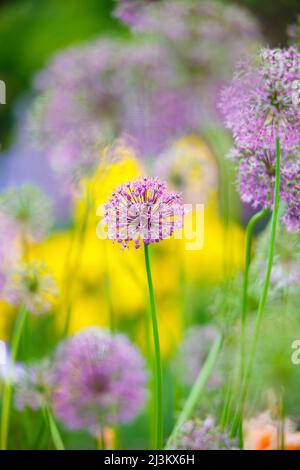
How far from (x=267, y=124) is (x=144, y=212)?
8cm

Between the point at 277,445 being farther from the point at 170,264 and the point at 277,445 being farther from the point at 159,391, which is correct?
the point at 170,264

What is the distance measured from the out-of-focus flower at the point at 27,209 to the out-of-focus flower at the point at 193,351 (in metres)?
0.15

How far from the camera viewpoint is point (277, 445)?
16.8 inches

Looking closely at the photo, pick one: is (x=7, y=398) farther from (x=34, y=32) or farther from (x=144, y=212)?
(x=34, y=32)

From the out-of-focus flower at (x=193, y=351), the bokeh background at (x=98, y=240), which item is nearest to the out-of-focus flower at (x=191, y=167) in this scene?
the bokeh background at (x=98, y=240)

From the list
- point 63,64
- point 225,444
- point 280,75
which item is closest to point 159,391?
point 225,444

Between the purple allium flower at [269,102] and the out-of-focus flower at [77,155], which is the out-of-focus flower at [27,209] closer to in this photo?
the out-of-focus flower at [77,155]

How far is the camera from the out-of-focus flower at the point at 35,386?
0.44 metres

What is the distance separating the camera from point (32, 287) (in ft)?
1.51

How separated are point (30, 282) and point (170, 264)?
181 millimetres

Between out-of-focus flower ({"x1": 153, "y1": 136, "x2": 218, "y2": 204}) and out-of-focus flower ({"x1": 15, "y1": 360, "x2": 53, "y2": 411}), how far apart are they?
176 mm

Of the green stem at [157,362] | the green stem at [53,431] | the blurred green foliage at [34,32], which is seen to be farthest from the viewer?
the blurred green foliage at [34,32]
